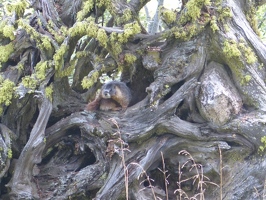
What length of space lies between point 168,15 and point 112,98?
4.78 ft

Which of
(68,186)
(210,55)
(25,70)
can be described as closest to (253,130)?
(210,55)

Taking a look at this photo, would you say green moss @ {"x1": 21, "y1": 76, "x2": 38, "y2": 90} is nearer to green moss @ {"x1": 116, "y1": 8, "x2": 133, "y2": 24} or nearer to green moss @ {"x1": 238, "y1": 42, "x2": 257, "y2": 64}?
green moss @ {"x1": 116, "y1": 8, "x2": 133, "y2": 24}

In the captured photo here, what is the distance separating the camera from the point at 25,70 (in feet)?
18.4

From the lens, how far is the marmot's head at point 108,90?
18.3 ft

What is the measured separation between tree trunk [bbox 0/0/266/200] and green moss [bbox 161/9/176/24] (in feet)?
0.05

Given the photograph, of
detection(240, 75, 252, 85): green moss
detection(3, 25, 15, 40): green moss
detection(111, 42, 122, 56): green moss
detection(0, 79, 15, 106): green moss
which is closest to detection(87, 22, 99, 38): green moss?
detection(111, 42, 122, 56): green moss

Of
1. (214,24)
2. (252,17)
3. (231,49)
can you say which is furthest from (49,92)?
(252,17)

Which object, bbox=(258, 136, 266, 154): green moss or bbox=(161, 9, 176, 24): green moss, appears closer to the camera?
bbox=(258, 136, 266, 154): green moss

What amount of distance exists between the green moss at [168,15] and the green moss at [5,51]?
2.25 m

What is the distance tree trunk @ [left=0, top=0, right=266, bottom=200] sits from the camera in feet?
16.1

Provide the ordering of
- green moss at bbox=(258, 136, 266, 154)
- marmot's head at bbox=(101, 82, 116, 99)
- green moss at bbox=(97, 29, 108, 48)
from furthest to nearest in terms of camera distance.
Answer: marmot's head at bbox=(101, 82, 116, 99)
green moss at bbox=(97, 29, 108, 48)
green moss at bbox=(258, 136, 266, 154)

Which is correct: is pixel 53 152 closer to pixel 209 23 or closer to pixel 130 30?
pixel 130 30

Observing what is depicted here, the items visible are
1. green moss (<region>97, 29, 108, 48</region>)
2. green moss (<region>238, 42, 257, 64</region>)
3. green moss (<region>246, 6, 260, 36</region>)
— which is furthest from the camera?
green moss (<region>246, 6, 260, 36</region>)

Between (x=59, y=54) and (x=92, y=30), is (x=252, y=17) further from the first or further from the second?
(x=59, y=54)
